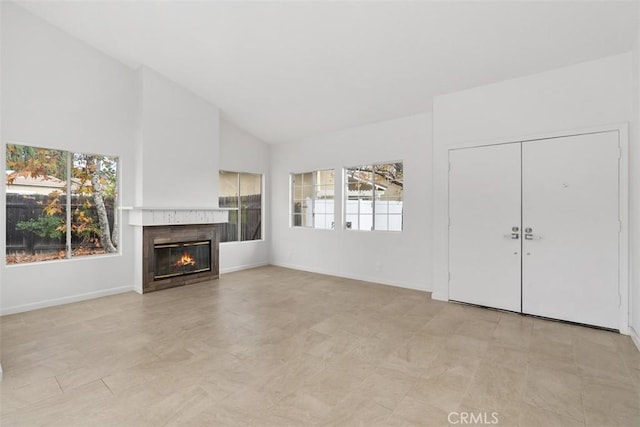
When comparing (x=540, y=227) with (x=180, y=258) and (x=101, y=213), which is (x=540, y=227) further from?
(x=101, y=213)

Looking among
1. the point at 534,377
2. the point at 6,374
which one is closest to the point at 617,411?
the point at 534,377

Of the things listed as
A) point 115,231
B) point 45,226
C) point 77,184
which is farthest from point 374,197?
point 45,226

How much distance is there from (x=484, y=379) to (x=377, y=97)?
4.15 meters

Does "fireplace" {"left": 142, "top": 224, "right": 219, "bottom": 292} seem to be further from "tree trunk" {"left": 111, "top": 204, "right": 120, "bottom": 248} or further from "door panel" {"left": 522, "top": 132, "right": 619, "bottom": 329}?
"door panel" {"left": 522, "top": 132, "right": 619, "bottom": 329}

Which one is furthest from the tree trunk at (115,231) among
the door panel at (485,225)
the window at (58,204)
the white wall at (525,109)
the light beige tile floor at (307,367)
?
the door panel at (485,225)

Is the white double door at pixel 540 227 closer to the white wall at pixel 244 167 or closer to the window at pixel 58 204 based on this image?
the white wall at pixel 244 167

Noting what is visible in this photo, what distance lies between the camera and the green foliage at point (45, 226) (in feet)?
14.7

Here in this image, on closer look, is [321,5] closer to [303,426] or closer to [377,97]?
[377,97]

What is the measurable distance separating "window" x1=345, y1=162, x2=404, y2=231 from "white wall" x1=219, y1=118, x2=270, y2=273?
232 cm

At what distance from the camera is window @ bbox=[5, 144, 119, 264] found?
14.4ft

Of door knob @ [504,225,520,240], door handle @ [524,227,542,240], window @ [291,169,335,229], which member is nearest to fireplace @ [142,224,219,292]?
window @ [291,169,335,229]

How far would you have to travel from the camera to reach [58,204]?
15.7 ft

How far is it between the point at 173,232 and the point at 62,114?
2394 millimetres

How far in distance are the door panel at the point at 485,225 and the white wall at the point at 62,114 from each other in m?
5.40
